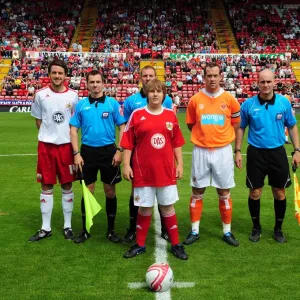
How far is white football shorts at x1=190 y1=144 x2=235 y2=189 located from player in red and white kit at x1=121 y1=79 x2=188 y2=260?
518 mm

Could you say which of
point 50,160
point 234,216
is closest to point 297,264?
point 234,216

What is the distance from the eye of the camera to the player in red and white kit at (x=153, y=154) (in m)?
5.13

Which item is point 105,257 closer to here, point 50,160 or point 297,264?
point 50,160

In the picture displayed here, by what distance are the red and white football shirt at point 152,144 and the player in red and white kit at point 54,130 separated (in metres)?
1.05

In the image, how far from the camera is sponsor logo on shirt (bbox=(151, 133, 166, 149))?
16.9 feet

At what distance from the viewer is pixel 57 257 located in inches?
215

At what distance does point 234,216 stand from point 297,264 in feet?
6.53

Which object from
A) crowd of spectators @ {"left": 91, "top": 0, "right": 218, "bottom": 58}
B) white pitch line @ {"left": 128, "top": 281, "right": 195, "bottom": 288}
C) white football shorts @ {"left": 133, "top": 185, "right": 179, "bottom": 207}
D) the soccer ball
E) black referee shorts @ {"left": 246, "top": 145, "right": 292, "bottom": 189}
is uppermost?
crowd of spectators @ {"left": 91, "top": 0, "right": 218, "bottom": 58}

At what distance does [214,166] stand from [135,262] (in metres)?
1.50

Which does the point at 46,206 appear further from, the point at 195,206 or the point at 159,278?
the point at 159,278

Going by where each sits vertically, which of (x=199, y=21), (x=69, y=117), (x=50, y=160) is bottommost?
(x=50, y=160)

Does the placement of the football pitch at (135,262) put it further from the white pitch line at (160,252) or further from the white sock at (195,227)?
the white sock at (195,227)

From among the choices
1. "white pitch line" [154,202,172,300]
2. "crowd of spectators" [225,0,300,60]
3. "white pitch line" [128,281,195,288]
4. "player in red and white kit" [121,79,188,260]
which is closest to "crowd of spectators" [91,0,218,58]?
"crowd of spectators" [225,0,300,60]

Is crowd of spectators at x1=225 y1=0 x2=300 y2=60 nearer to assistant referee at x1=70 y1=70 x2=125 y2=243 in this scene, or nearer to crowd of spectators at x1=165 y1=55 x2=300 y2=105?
crowd of spectators at x1=165 y1=55 x2=300 y2=105
